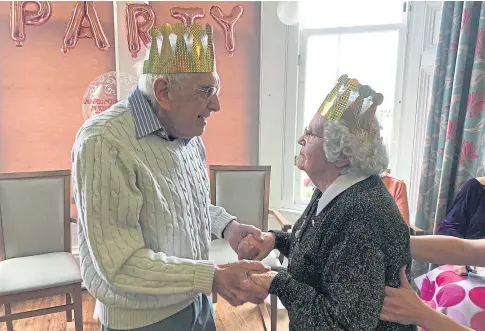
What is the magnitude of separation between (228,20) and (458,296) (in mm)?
2220

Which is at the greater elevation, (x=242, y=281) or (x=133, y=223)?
(x=133, y=223)

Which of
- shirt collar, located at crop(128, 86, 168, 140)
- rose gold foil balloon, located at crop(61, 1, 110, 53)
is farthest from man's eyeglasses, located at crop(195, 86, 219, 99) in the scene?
rose gold foil balloon, located at crop(61, 1, 110, 53)

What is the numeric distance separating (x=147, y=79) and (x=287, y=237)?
767 millimetres

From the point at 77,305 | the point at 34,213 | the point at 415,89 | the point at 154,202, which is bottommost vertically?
the point at 77,305

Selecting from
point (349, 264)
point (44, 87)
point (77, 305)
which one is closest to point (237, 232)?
point (349, 264)

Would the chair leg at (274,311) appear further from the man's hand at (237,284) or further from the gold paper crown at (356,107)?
the gold paper crown at (356,107)

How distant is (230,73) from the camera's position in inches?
Result: 125

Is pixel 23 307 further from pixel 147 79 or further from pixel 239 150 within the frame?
pixel 147 79

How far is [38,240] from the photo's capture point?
2.43 m

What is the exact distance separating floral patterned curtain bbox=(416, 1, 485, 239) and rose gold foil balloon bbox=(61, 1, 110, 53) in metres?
2.22

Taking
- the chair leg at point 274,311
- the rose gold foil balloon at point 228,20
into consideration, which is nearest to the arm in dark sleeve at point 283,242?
the chair leg at point 274,311

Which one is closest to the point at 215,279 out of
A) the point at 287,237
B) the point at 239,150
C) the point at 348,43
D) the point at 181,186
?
the point at 181,186

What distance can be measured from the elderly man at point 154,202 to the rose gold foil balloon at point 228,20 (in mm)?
1701

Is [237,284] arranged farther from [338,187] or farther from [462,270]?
[462,270]
